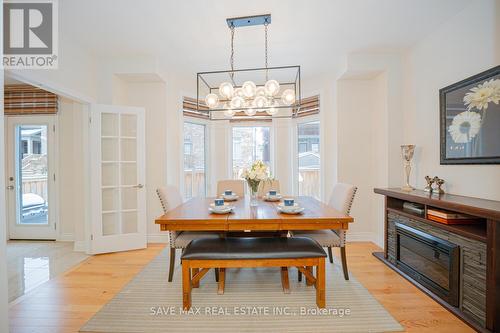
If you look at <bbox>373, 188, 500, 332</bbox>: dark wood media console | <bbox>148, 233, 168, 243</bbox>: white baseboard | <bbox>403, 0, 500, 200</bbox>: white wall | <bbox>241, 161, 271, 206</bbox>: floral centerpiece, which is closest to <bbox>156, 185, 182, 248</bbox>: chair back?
<bbox>241, 161, 271, 206</bbox>: floral centerpiece

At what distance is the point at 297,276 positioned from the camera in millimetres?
2479

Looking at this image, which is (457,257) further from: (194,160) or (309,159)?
(194,160)

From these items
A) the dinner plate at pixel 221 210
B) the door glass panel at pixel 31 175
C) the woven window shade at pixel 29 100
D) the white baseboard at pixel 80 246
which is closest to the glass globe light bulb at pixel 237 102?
the dinner plate at pixel 221 210

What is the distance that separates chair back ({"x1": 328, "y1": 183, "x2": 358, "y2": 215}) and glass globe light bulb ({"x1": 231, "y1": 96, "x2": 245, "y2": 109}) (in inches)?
56.0

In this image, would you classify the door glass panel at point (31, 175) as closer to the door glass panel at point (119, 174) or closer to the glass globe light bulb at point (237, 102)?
the door glass panel at point (119, 174)

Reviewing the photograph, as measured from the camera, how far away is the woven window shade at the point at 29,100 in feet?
11.8

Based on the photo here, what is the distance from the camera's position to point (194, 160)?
13.9 feet

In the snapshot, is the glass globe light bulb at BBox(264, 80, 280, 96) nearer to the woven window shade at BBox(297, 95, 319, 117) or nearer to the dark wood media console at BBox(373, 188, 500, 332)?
the dark wood media console at BBox(373, 188, 500, 332)

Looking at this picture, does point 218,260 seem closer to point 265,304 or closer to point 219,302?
point 219,302

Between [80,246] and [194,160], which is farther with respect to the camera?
[194,160]

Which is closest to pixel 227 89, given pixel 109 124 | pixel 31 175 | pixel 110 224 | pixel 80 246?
pixel 109 124

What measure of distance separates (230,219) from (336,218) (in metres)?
0.86

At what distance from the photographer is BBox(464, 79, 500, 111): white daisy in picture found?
6.32ft

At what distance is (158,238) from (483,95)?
13.6 feet
